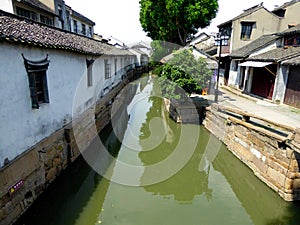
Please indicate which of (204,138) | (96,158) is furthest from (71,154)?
(204,138)

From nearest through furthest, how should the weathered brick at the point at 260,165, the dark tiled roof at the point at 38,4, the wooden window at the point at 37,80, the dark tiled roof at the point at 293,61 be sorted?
the wooden window at the point at 37,80 → the weathered brick at the point at 260,165 → the dark tiled roof at the point at 293,61 → the dark tiled roof at the point at 38,4

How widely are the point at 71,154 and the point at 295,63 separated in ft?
39.7

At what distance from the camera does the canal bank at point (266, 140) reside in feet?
21.7

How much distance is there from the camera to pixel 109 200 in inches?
272

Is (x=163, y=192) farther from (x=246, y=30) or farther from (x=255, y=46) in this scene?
(x=246, y=30)

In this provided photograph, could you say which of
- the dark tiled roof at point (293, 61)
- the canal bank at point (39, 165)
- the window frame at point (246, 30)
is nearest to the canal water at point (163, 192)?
the canal bank at point (39, 165)

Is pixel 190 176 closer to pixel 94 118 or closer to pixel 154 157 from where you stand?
pixel 154 157

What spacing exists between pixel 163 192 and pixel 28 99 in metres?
5.28

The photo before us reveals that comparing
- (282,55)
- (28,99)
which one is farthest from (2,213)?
(282,55)

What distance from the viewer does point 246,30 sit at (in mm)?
19609

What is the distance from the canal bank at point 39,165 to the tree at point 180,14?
18.1 metres

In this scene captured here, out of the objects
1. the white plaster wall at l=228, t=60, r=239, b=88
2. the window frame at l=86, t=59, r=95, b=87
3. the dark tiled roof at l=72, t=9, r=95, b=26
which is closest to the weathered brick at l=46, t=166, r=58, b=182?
the window frame at l=86, t=59, r=95, b=87

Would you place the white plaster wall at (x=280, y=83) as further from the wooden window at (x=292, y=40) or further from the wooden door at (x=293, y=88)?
the wooden window at (x=292, y=40)

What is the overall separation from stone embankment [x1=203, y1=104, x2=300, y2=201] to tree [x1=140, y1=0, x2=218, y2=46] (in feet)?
55.1
